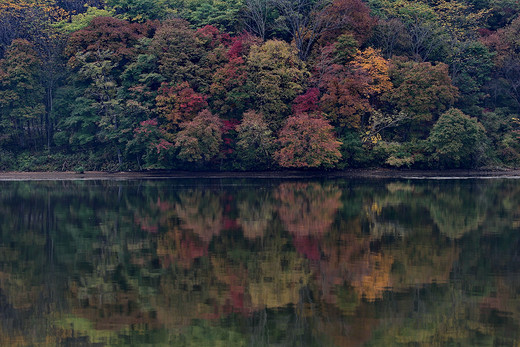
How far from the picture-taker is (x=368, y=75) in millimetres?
48062

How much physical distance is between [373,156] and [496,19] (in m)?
21.8

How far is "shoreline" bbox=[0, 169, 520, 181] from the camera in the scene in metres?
45.7

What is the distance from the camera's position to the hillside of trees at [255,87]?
4659 centimetres

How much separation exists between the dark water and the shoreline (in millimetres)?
17442

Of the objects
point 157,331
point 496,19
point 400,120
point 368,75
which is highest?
point 496,19

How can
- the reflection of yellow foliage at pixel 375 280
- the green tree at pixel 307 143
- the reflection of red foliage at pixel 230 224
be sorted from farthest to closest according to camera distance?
the green tree at pixel 307 143 < the reflection of red foliage at pixel 230 224 < the reflection of yellow foliage at pixel 375 280

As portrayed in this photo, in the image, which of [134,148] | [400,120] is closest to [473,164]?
[400,120]

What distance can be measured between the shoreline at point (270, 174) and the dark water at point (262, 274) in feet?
57.2

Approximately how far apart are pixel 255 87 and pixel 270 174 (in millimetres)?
→ 7134

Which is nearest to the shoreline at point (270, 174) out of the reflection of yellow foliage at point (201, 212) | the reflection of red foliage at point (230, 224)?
the reflection of yellow foliage at point (201, 212)

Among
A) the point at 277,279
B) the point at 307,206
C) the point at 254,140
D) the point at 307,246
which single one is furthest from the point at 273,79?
the point at 277,279

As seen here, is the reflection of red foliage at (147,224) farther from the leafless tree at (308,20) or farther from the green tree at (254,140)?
the leafless tree at (308,20)

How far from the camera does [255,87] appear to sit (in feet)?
155

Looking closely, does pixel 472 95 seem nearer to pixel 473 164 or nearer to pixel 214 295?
pixel 473 164
